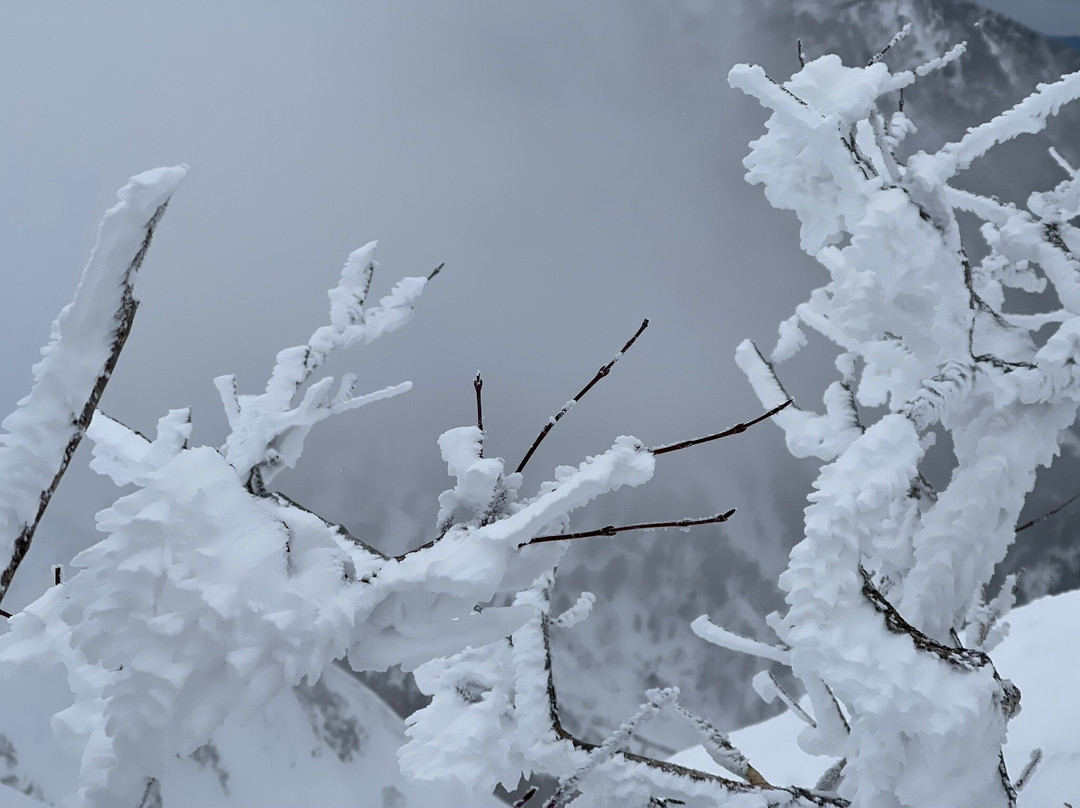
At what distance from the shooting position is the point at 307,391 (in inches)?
49.0

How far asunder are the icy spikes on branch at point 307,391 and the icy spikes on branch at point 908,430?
802 mm

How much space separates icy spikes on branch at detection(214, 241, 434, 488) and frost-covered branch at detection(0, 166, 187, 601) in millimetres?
424

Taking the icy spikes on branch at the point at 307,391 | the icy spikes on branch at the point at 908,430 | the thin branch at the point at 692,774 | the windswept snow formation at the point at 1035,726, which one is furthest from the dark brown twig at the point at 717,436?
the windswept snow formation at the point at 1035,726

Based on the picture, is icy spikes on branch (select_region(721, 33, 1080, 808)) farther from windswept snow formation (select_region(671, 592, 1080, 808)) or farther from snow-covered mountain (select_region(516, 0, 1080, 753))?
snow-covered mountain (select_region(516, 0, 1080, 753))

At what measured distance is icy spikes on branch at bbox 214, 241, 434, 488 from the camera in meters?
1.18

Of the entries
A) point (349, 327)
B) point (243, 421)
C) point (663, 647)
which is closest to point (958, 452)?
point (349, 327)

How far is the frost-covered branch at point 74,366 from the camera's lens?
2.04 ft

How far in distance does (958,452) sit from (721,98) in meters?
6.92

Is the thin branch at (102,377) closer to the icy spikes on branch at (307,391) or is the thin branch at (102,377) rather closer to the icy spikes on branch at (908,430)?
the icy spikes on branch at (307,391)

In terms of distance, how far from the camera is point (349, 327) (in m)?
1.40

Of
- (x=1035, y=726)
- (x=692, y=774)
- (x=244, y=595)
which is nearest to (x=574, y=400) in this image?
(x=244, y=595)

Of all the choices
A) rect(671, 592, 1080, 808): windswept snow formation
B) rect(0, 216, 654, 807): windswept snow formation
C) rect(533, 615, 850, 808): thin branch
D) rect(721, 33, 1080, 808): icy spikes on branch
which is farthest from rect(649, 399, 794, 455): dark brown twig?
rect(671, 592, 1080, 808): windswept snow formation

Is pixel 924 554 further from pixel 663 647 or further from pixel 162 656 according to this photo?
pixel 663 647

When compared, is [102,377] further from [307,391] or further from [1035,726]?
[1035,726]
